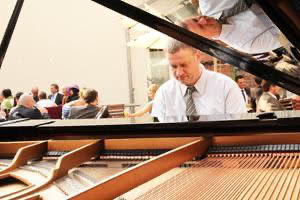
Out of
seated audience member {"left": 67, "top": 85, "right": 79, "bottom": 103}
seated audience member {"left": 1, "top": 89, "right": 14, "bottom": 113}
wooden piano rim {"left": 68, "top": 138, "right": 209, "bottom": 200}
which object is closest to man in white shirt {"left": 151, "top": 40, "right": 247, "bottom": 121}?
wooden piano rim {"left": 68, "top": 138, "right": 209, "bottom": 200}

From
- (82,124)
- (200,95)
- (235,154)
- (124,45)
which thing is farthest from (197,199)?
(124,45)

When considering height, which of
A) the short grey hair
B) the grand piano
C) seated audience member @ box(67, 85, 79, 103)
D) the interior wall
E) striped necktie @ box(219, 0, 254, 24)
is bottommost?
the grand piano

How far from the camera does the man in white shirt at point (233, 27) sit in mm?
1633

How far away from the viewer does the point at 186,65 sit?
10.9ft

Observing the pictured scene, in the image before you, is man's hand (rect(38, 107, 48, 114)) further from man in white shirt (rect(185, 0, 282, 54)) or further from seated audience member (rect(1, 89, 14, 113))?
man in white shirt (rect(185, 0, 282, 54))

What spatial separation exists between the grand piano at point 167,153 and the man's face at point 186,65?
3.89 feet

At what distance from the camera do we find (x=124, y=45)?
1180 centimetres

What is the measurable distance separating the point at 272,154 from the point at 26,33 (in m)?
11.3

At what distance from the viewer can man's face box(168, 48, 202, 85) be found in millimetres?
3285

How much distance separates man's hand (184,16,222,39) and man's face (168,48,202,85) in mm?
1551

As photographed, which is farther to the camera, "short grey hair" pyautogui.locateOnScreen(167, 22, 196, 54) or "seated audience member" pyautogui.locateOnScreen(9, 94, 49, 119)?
"seated audience member" pyautogui.locateOnScreen(9, 94, 49, 119)

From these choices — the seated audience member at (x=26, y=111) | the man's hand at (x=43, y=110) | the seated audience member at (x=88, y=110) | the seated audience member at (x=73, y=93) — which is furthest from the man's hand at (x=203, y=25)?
the seated audience member at (x=73, y=93)

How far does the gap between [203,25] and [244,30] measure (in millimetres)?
211

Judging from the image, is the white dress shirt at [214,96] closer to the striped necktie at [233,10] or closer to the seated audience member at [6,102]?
the striped necktie at [233,10]
